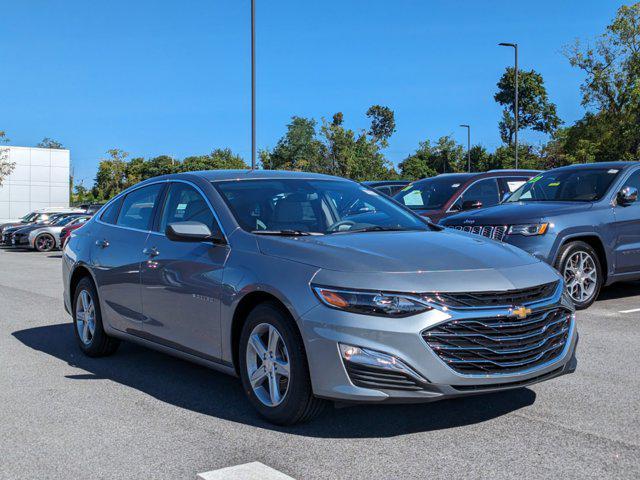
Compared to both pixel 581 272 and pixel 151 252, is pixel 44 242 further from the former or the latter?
pixel 151 252

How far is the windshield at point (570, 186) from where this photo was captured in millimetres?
9258

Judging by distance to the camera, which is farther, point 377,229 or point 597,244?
point 597,244

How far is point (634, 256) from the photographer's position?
908 cm

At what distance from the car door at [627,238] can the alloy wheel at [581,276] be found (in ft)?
1.45

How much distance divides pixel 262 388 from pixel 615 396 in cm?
234

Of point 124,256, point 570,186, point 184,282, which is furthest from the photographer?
point 570,186

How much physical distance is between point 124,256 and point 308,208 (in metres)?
1.68

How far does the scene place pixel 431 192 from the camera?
40.3 feet

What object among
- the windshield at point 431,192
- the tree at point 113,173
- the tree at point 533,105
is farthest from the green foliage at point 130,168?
the windshield at point 431,192

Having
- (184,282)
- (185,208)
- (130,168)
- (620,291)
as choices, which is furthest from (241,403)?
(130,168)

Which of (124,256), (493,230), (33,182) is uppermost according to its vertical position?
(33,182)

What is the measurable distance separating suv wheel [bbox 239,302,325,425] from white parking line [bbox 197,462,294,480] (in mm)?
566

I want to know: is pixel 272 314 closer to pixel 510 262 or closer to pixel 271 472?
pixel 271 472

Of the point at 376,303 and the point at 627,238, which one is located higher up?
the point at 627,238
